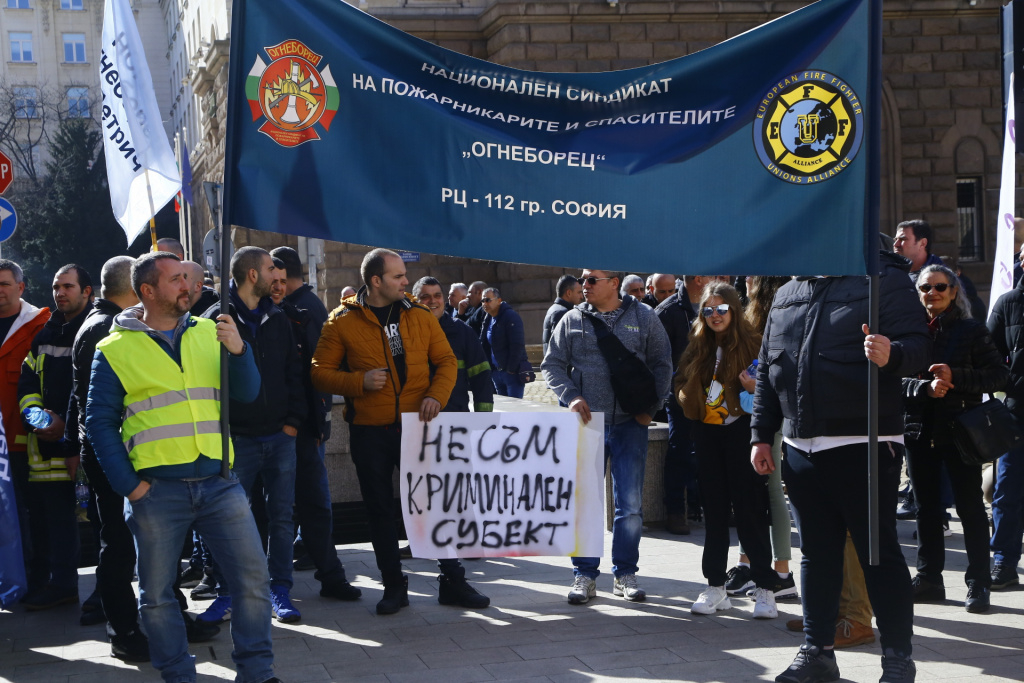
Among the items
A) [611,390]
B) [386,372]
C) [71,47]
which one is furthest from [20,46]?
[611,390]

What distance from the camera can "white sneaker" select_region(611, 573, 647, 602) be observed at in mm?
6750

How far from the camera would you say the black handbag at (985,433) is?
638cm

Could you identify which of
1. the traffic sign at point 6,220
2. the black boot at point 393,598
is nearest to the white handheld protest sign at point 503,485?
the black boot at point 393,598

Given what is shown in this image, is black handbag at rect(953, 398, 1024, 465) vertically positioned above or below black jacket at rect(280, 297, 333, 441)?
below

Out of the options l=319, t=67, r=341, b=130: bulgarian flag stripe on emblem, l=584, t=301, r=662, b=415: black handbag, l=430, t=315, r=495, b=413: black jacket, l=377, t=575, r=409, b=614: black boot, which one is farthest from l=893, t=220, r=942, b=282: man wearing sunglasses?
l=319, t=67, r=341, b=130: bulgarian flag stripe on emblem

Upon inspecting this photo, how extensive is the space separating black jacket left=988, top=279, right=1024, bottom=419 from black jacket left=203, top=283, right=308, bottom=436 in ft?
13.8

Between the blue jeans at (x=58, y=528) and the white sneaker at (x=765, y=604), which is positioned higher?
the blue jeans at (x=58, y=528)

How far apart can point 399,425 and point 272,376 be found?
0.78m

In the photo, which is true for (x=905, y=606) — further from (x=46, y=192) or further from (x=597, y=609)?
(x=46, y=192)

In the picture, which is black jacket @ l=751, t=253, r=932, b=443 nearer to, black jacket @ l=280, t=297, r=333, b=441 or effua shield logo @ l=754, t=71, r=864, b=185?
effua shield logo @ l=754, t=71, r=864, b=185

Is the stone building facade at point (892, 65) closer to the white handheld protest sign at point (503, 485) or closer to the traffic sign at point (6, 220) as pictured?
the traffic sign at point (6, 220)

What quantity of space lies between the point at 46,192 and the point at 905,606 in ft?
197

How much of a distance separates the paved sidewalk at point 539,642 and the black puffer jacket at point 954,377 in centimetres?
102

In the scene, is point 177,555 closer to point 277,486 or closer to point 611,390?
point 277,486
